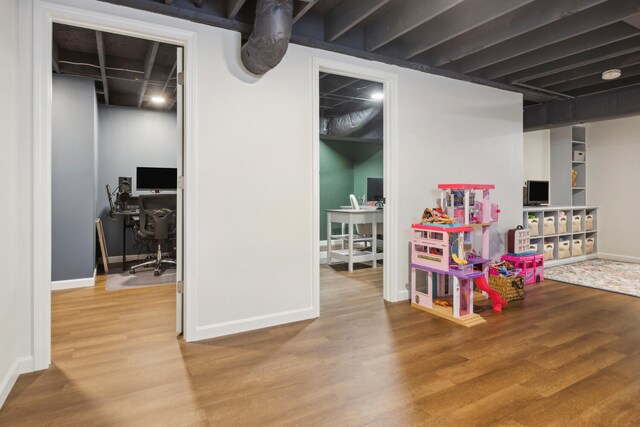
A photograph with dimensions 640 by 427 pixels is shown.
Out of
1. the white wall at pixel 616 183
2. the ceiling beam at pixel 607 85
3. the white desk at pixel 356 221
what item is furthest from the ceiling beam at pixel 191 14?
the white wall at pixel 616 183

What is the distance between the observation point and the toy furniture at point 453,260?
318 centimetres

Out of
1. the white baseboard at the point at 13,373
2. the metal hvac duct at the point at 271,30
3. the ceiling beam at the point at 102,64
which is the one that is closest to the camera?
the white baseboard at the point at 13,373

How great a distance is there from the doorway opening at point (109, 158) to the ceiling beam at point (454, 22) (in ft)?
6.69

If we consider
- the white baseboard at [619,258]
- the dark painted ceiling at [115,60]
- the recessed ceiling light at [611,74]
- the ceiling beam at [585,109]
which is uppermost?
the dark painted ceiling at [115,60]

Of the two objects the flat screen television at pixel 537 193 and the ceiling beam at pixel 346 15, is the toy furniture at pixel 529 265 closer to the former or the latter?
the flat screen television at pixel 537 193

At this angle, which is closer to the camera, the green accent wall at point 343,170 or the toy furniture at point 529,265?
the toy furniture at point 529,265

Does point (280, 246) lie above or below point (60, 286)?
above

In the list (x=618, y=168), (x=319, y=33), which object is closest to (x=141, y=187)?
(x=319, y=33)

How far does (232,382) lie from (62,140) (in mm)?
3778

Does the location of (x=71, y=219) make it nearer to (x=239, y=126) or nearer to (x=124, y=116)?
(x=124, y=116)

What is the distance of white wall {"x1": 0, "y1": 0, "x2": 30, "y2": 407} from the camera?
6.51 feet

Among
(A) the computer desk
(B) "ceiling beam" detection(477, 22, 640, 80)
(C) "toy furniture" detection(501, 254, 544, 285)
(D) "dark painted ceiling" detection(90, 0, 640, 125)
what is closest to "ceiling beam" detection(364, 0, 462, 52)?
(D) "dark painted ceiling" detection(90, 0, 640, 125)

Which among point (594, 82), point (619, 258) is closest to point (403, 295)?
point (594, 82)

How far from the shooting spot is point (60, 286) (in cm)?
426
